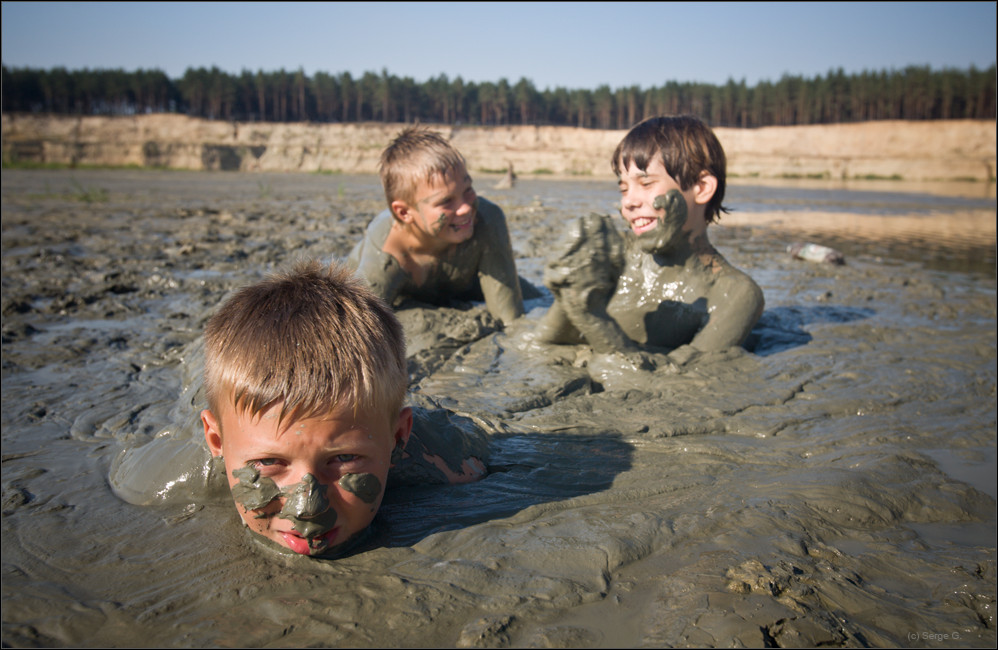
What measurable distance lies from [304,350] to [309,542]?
49 cm

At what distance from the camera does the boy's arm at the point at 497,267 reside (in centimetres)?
439

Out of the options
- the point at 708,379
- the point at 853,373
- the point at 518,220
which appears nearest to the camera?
the point at 708,379

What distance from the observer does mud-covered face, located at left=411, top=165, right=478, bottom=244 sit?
4.01m

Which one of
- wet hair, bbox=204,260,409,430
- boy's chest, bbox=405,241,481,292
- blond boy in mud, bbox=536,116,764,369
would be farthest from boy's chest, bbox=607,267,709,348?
wet hair, bbox=204,260,409,430

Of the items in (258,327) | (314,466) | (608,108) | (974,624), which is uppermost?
(608,108)

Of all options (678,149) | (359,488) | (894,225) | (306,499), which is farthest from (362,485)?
(894,225)

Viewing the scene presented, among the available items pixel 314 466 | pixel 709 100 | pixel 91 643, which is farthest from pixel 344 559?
pixel 709 100

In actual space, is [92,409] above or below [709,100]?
below

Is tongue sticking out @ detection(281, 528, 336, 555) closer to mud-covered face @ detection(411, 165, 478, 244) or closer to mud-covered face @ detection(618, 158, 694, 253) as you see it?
mud-covered face @ detection(618, 158, 694, 253)

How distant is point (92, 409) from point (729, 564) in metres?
2.73

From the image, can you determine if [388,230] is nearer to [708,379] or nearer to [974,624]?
[708,379]

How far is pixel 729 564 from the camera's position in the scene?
166cm

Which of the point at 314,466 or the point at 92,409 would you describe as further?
the point at 92,409

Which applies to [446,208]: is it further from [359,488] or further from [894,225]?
[894,225]
